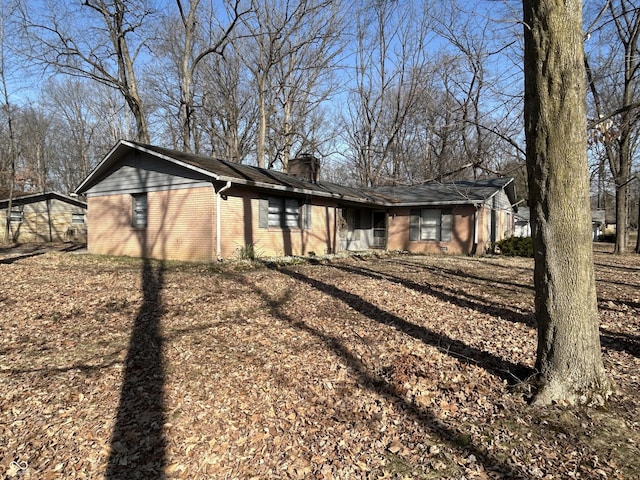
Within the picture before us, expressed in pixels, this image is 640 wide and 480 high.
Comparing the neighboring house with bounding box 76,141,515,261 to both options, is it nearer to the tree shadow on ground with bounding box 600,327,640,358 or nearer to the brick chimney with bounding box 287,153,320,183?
the brick chimney with bounding box 287,153,320,183

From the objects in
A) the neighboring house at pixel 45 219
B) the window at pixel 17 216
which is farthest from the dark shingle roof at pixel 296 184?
the window at pixel 17 216

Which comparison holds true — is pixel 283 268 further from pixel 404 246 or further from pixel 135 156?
pixel 404 246

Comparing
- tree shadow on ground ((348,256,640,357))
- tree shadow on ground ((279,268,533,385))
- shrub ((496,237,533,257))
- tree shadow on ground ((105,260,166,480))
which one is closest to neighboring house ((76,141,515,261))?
shrub ((496,237,533,257))

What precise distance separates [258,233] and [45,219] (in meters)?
19.0

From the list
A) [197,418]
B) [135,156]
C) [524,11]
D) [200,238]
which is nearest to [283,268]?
[200,238]

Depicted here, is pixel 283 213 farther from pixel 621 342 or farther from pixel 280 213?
pixel 621 342

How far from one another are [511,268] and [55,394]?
38.6ft

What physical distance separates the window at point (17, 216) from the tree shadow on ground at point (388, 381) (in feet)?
78.3

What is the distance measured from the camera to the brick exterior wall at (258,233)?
12008 mm

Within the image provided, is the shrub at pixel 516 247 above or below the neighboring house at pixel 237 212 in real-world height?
below

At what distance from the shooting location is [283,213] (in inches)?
558

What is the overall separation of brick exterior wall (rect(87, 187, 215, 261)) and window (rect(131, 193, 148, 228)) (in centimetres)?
14

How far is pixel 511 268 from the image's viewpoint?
12.1 m

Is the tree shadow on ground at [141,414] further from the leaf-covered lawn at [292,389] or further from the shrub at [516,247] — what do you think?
the shrub at [516,247]
